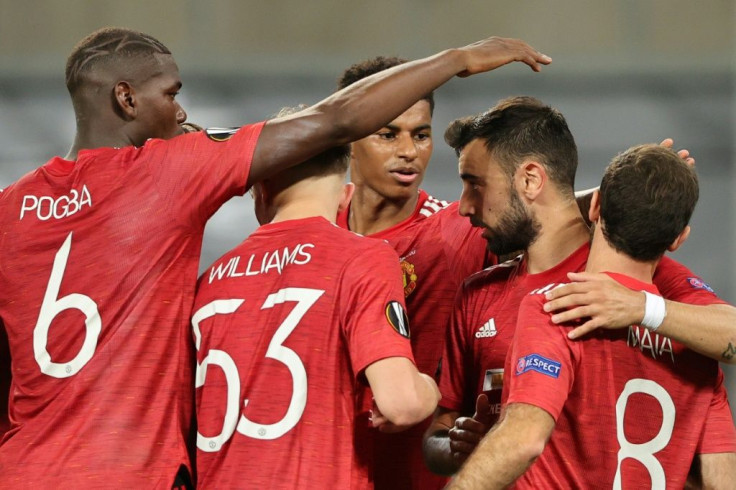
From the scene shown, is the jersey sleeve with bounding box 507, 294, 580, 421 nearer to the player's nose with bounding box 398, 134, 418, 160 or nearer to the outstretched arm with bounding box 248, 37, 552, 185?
the outstretched arm with bounding box 248, 37, 552, 185

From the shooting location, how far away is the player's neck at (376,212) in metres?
4.36

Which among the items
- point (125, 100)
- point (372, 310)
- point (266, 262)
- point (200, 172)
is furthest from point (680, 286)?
point (125, 100)

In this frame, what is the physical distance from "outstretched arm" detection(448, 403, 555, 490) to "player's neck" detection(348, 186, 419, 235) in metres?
1.92

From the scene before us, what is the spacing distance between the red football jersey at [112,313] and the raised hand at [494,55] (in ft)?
2.31

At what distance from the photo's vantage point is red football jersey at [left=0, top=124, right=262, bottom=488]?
111 inches

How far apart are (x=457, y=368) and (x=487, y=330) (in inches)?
7.4

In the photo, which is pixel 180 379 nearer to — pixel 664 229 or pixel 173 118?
pixel 173 118

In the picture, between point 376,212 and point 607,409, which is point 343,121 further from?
point 376,212

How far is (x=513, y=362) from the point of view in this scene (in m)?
2.65

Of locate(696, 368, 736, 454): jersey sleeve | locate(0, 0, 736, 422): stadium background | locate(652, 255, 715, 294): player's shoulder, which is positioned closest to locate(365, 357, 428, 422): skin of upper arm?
locate(696, 368, 736, 454): jersey sleeve

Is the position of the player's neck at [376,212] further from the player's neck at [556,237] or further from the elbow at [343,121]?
the elbow at [343,121]

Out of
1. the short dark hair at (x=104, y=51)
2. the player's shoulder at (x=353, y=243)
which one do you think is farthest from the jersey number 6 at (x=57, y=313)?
the player's shoulder at (x=353, y=243)

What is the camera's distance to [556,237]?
3.31m

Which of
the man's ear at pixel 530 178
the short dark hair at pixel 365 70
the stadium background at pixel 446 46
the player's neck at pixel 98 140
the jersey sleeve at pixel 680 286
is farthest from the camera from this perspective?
the stadium background at pixel 446 46
